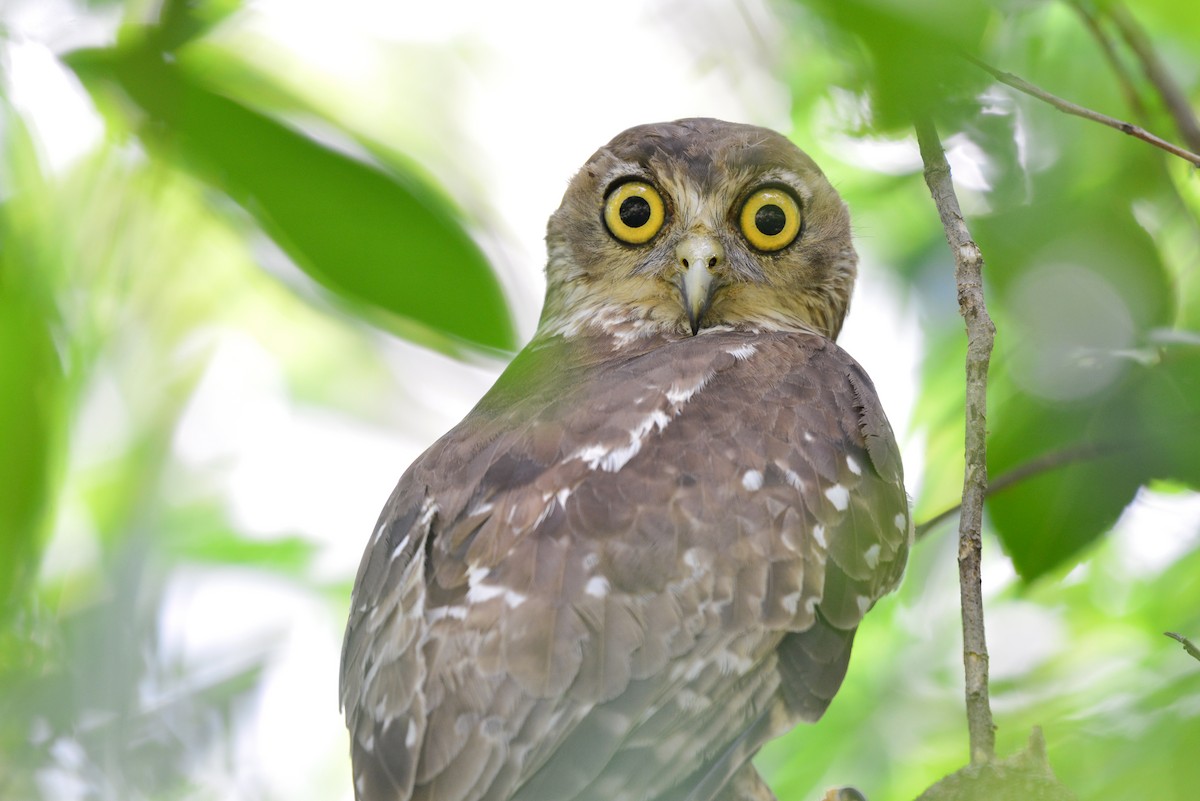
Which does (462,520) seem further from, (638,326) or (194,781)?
(194,781)

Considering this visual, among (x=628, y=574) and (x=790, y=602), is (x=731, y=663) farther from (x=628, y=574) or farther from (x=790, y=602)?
(x=628, y=574)

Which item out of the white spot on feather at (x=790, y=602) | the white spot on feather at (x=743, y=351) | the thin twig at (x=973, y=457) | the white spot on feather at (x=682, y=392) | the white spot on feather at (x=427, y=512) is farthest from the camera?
the white spot on feather at (x=743, y=351)

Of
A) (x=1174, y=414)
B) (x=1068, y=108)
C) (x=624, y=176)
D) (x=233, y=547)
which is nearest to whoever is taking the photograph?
(x=1068, y=108)

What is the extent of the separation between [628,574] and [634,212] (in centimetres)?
194

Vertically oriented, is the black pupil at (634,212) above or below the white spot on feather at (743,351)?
above

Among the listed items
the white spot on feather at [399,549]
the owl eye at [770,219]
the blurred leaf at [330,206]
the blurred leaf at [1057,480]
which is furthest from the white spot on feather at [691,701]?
the owl eye at [770,219]

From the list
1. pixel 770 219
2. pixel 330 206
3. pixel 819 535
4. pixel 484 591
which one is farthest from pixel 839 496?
pixel 330 206

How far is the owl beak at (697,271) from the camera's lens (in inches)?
162

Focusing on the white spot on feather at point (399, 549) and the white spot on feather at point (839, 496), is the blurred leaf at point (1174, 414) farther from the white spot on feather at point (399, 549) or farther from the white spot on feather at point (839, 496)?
the white spot on feather at point (399, 549)

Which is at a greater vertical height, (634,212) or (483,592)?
(634,212)

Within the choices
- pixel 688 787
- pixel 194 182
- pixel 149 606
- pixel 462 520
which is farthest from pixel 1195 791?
pixel 462 520

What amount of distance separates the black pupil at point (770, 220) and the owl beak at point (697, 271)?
241mm

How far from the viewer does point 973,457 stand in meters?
2.48

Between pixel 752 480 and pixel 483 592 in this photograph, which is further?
pixel 752 480
